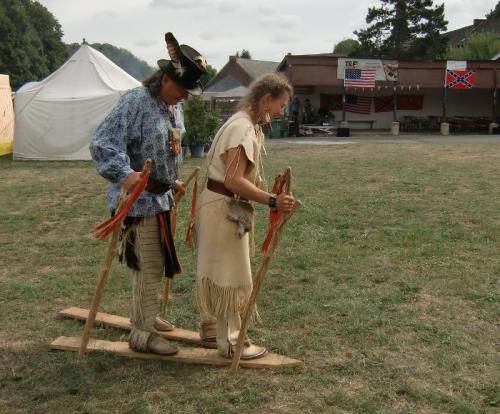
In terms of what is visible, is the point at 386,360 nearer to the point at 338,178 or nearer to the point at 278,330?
the point at 278,330

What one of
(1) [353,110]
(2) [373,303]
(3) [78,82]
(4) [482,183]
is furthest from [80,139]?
(1) [353,110]

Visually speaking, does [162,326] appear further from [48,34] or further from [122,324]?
[48,34]

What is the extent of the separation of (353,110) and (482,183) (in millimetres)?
19263

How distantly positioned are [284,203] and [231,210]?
1.07ft

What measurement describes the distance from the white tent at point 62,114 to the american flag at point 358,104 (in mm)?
15434

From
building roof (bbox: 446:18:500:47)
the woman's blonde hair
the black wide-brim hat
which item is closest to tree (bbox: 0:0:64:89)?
building roof (bbox: 446:18:500:47)

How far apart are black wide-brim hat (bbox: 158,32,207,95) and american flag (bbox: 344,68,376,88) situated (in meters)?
21.9

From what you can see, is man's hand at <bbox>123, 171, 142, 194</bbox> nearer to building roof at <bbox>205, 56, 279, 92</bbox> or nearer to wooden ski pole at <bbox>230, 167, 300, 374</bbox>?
wooden ski pole at <bbox>230, 167, 300, 374</bbox>

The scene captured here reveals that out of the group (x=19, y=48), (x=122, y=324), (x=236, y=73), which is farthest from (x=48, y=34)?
(x=122, y=324)

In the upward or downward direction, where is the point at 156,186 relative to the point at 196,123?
downward

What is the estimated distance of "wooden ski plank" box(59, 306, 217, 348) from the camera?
348 centimetres

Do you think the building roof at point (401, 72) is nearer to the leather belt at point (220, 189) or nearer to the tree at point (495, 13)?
the leather belt at point (220, 189)

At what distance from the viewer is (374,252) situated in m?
5.34

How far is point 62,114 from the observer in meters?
13.9
